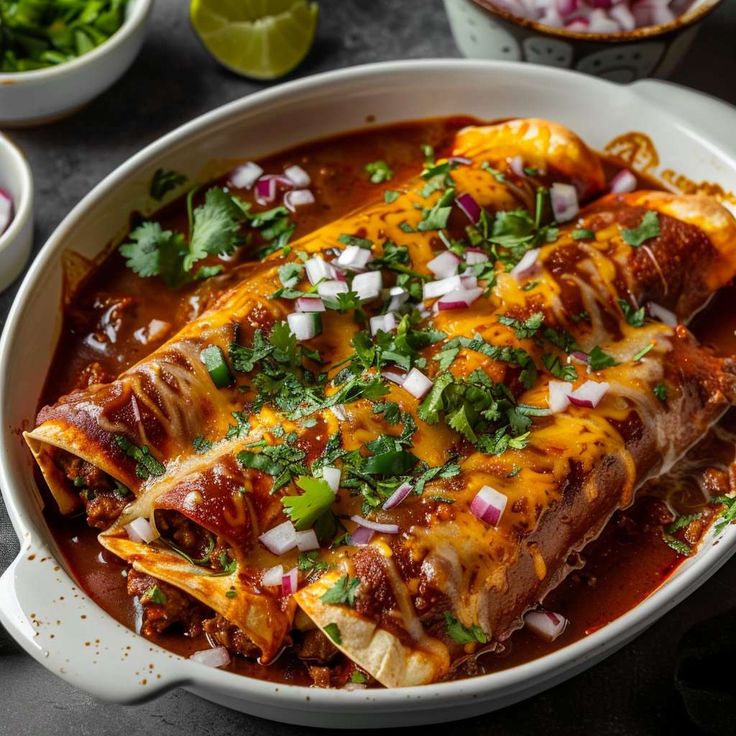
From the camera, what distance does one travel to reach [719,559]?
3.13 m

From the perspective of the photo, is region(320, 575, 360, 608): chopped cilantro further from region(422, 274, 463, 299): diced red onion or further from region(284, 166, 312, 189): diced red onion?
region(284, 166, 312, 189): diced red onion

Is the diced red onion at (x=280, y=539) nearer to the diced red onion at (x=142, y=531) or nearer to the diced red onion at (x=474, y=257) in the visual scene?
the diced red onion at (x=142, y=531)

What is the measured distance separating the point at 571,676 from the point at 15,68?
3.54 meters

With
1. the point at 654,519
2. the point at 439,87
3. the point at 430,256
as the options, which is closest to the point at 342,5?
the point at 439,87

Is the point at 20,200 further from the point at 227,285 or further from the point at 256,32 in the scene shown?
the point at 256,32

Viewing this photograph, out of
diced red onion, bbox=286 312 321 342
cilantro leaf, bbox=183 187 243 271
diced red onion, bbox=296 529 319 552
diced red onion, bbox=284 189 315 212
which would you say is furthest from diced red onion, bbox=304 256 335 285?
diced red onion, bbox=296 529 319 552

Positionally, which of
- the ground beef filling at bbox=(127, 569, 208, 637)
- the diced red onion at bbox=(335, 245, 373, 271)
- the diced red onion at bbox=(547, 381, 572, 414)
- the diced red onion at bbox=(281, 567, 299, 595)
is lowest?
the ground beef filling at bbox=(127, 569, 208, 637)

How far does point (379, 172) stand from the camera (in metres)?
4.43

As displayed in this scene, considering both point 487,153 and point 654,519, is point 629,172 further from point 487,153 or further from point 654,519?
point 654,519

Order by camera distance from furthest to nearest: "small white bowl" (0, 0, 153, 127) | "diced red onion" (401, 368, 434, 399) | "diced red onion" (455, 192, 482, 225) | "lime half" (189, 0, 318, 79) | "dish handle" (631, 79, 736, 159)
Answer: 1. "lime half" (189, 0, 318, 79)
2. "small white bowl" (0, 0, 153, 127)
3. "dish handle" (631, 79, 736, 159)
4. "diced red onion" (455, 192, 482, 225)
5. "diced red onion" (401, 368, 434, 399)

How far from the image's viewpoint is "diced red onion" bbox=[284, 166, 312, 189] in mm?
4379

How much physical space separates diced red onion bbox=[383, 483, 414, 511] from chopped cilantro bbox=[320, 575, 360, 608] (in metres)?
0.26

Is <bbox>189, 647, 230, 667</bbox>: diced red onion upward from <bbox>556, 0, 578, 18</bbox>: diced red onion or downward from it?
downward

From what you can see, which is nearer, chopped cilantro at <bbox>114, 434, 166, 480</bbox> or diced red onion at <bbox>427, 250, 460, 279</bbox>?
chopped cilantro at <bbox>114, 434, 166, 480</bbox>
